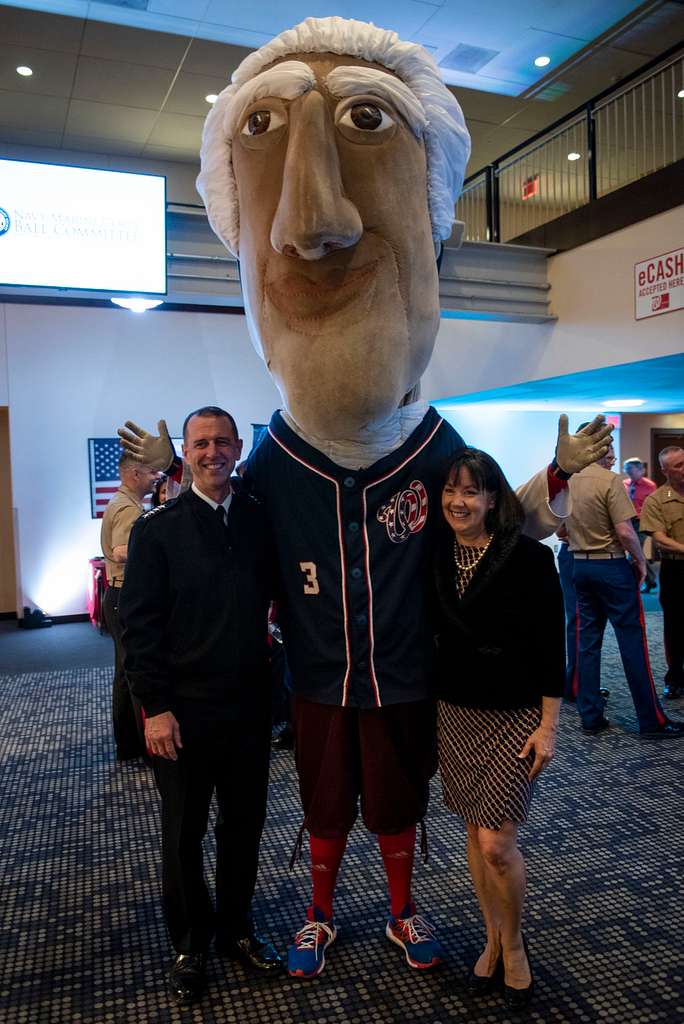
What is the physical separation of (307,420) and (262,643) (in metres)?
0.61

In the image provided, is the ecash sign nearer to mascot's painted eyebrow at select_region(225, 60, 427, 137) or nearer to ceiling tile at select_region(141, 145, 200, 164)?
mascot's painted eyebrow at select_region(225, 60, 427, 137)

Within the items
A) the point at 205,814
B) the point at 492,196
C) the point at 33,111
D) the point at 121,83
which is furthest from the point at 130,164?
the point at 205,814

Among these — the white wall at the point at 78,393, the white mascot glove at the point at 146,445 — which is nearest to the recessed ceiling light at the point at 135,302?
the white wall at the point at 78,393

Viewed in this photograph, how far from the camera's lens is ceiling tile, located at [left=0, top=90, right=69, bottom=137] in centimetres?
680

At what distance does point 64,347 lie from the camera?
6.98 meters

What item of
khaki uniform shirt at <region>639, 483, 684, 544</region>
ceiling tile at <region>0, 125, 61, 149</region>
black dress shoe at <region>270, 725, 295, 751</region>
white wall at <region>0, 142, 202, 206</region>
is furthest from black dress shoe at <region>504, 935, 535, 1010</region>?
ceiling tile at <region>0, 125, 61, 149</region>

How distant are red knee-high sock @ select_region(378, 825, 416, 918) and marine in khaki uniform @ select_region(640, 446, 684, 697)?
2.87 meters

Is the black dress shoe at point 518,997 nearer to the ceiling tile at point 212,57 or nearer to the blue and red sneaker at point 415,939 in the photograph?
the blue and red sneaker at point 415,939

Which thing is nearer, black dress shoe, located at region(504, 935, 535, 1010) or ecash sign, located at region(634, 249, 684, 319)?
black dress shoe, located at region(504, 935, 535, 1010)

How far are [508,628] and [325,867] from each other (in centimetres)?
85

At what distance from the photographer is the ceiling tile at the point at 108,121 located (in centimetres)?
700

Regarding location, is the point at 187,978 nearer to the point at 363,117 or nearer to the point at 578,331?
the point at 363,117

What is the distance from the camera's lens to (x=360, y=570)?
184 cm

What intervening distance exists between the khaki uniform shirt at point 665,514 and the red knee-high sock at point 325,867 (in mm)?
3017
